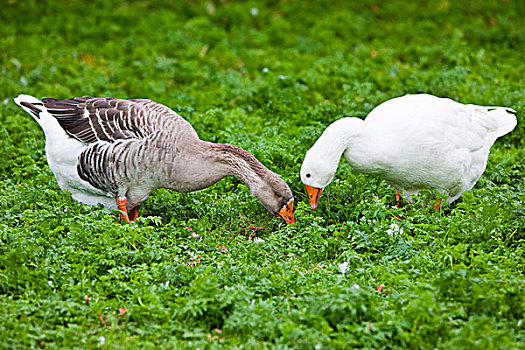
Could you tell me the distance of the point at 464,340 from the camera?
14.5ft

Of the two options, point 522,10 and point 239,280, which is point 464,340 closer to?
point 239,280

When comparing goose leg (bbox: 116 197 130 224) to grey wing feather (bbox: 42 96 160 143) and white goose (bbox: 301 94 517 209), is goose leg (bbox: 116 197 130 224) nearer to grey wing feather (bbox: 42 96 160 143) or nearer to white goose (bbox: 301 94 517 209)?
grey wing feather (bbox: 42 96 160 143)

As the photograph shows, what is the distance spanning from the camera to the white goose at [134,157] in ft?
21.0

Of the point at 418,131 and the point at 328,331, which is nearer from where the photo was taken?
the point at 328,331

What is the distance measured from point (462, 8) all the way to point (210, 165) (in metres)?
9.29

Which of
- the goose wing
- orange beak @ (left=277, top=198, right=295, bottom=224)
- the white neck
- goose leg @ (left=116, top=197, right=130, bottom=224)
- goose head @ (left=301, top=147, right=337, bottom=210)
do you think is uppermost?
the goose wing

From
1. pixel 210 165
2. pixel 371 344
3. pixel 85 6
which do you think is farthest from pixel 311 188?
pixel 85 6

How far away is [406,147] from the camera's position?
20.7ft

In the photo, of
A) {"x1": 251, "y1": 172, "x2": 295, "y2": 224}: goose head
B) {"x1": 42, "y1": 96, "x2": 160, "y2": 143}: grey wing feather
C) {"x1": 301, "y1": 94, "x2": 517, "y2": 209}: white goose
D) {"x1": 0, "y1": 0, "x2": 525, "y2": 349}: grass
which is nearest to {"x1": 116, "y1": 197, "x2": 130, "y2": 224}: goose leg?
{"x1": 0, "y1": 0, "x2": 525, "y2": 349}: grass

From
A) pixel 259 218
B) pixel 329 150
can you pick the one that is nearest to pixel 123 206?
pixel 259 218

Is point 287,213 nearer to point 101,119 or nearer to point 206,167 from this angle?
point 206,167

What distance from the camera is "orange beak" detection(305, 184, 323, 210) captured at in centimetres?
655

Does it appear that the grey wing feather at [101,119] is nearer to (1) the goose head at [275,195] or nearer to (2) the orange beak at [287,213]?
(1) the goose head at [275,195]

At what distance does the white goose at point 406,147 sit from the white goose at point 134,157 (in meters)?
0.60
